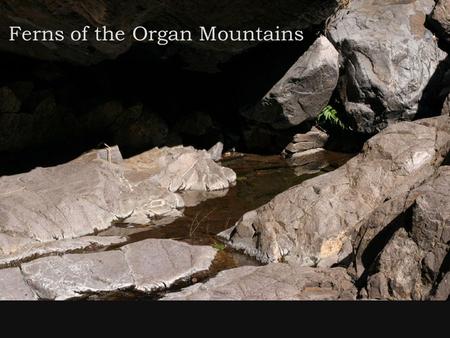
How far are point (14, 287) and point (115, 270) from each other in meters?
1.15

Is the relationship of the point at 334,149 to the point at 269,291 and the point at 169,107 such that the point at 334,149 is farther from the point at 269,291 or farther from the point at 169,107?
the point at 269,291

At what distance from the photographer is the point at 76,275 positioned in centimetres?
789

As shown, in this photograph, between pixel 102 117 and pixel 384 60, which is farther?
pixel 384 60

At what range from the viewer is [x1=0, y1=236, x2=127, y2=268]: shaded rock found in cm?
886

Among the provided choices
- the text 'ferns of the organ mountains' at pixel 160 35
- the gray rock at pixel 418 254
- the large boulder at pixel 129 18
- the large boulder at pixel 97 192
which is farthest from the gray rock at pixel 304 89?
the gray rock at pixel 418 254

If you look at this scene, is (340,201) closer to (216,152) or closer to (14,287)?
(14,287)

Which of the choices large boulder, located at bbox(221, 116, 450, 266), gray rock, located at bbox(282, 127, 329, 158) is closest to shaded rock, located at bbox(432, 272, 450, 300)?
large boulder, located at bbox(221, 116, 450, 266)

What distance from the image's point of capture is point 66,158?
12.2 metres

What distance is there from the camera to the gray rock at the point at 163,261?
8.00 m

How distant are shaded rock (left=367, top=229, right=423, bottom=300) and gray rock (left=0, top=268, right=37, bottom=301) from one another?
3.72 metres

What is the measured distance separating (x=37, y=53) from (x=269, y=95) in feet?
14.7

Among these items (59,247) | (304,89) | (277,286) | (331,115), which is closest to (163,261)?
(59,247)

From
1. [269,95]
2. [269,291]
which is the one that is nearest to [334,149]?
[269,95]

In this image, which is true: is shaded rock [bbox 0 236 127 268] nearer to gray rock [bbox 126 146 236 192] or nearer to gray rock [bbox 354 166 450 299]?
gray rock [bbox 126 146 236 192]
